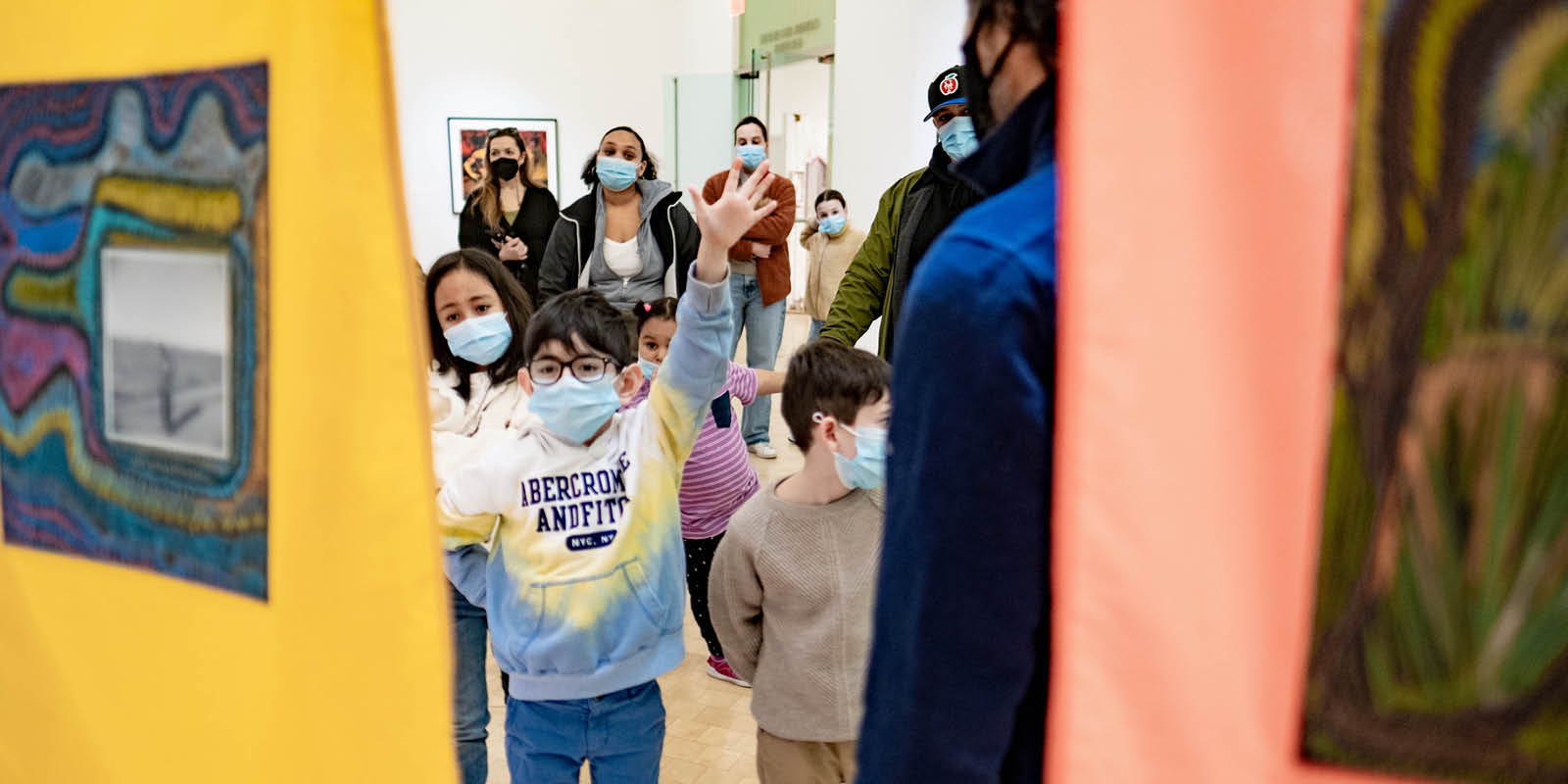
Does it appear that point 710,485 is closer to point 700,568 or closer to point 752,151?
point 700,568

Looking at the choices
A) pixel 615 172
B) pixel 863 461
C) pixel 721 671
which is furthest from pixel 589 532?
pixel 615 172

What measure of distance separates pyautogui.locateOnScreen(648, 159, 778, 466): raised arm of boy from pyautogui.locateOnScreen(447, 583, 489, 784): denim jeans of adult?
0.67 m

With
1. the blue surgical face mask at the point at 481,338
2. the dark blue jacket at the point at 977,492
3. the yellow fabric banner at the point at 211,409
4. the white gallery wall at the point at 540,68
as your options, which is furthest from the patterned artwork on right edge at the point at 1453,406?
the white gallery wall at the point at 540,68

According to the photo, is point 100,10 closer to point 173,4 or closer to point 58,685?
point 173,4

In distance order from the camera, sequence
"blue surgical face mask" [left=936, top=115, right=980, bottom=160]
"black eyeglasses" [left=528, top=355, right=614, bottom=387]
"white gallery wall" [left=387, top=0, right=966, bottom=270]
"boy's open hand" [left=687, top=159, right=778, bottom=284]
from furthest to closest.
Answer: "white gallery wall" [left=387, top=0, right=966, bottom=270] < "blue surgical face mask" [left=936, top=115, right=980, bottom=160] < "black eyeglasses" [left=528, top=355, right=614, bottom=387] < "boy's open hand" [left=687, top=159, right=778, bottom=284]

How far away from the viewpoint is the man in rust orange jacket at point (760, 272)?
524cm

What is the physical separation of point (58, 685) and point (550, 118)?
8618mm

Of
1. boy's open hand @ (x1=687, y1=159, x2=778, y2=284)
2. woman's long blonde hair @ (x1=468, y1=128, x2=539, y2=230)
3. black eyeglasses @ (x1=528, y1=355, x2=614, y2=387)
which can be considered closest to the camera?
boy's open hand @ (x1=687, y1=159, x2=778, y2=284)

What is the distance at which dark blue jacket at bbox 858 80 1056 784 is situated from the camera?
68 centimetres

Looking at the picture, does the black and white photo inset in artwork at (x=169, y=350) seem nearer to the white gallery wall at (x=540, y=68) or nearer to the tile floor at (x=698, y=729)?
the tile floor at (x=698, y=729)

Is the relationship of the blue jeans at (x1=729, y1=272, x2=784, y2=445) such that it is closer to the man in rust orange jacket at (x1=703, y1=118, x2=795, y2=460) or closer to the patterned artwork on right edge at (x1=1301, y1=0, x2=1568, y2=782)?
the man in rust orange jacket at (x1=703, y1=118, x2=795, y2=460)

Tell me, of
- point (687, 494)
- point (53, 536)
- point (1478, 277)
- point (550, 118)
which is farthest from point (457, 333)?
point (550, 118)

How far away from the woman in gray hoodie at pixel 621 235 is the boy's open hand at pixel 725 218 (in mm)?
2377

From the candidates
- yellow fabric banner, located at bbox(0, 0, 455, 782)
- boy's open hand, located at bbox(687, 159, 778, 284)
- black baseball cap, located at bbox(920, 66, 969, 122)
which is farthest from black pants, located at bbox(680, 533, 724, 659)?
yellow fabric banner, located at bbox(0, 0, 455, 782)
